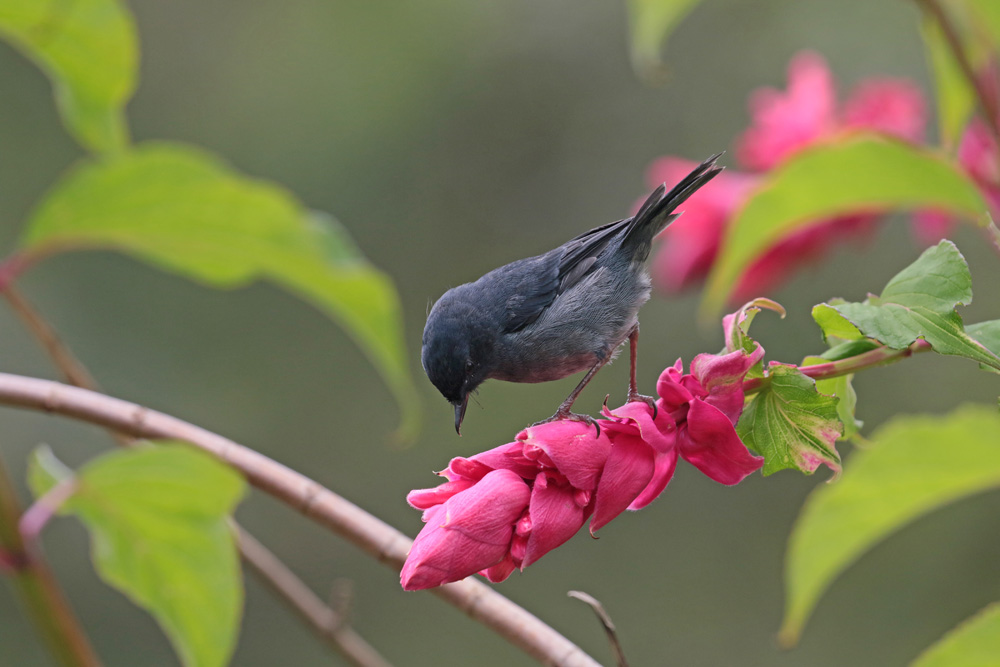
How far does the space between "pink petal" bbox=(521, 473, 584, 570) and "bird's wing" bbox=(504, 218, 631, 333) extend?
104 cm

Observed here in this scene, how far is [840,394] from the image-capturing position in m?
1.05

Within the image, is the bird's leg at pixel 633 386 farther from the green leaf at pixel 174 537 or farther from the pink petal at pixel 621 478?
the green leaf at pixel 174 537

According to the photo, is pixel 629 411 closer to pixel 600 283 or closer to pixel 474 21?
pixel 600 283

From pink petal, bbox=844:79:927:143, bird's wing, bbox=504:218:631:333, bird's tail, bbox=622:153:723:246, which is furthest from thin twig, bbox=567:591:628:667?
pink petal, bbox=844:79:927:143

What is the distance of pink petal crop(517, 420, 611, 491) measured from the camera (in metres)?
0.86

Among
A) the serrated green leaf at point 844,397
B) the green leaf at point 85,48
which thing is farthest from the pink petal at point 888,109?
the green leaf at point 85,48

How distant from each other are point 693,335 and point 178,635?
570 centimetres

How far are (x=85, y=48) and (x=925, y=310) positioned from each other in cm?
87

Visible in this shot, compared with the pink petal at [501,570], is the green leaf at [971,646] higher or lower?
lower

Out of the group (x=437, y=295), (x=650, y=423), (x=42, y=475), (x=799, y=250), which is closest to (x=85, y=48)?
(x=42, y=475)

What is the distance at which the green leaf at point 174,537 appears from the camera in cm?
94

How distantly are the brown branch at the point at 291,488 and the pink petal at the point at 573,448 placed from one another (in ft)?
0.56

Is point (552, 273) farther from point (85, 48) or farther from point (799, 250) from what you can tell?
point (85, 48)

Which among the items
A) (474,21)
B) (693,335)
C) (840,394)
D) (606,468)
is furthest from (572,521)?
(474,21)
